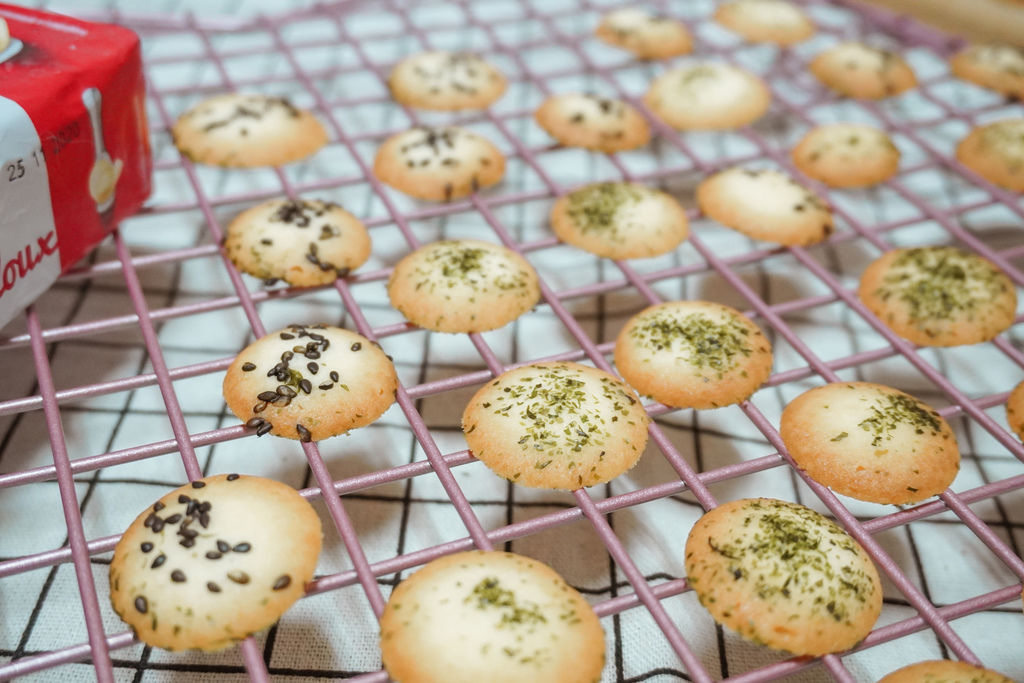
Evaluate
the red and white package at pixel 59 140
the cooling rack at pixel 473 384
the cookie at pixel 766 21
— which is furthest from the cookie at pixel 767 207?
the red and white package at pixel 59 140

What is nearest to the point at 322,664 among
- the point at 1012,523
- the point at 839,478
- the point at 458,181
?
the point at 839,478

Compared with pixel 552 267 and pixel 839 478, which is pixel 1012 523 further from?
pixel 552 267

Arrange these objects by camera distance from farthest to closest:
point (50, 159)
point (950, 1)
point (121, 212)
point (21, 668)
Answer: point (950, 1) → point (121, 212) → point (50, 159) → point (21, 668)

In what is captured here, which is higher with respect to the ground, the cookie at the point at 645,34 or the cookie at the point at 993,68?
the cookie at the point at 993,68

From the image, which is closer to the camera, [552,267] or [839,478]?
[839,478]

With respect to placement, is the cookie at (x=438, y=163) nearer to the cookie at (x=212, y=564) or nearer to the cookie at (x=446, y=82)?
the cookie at (x=446, y=82)

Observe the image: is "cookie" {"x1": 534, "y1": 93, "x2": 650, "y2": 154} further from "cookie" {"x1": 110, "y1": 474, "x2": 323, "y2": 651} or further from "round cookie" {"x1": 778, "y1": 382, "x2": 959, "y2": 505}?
"cookie" {"x1": 110, "y1": 474, "x2": 323, "y2": 651}

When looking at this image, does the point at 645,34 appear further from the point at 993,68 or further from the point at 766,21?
the point at 993,68
